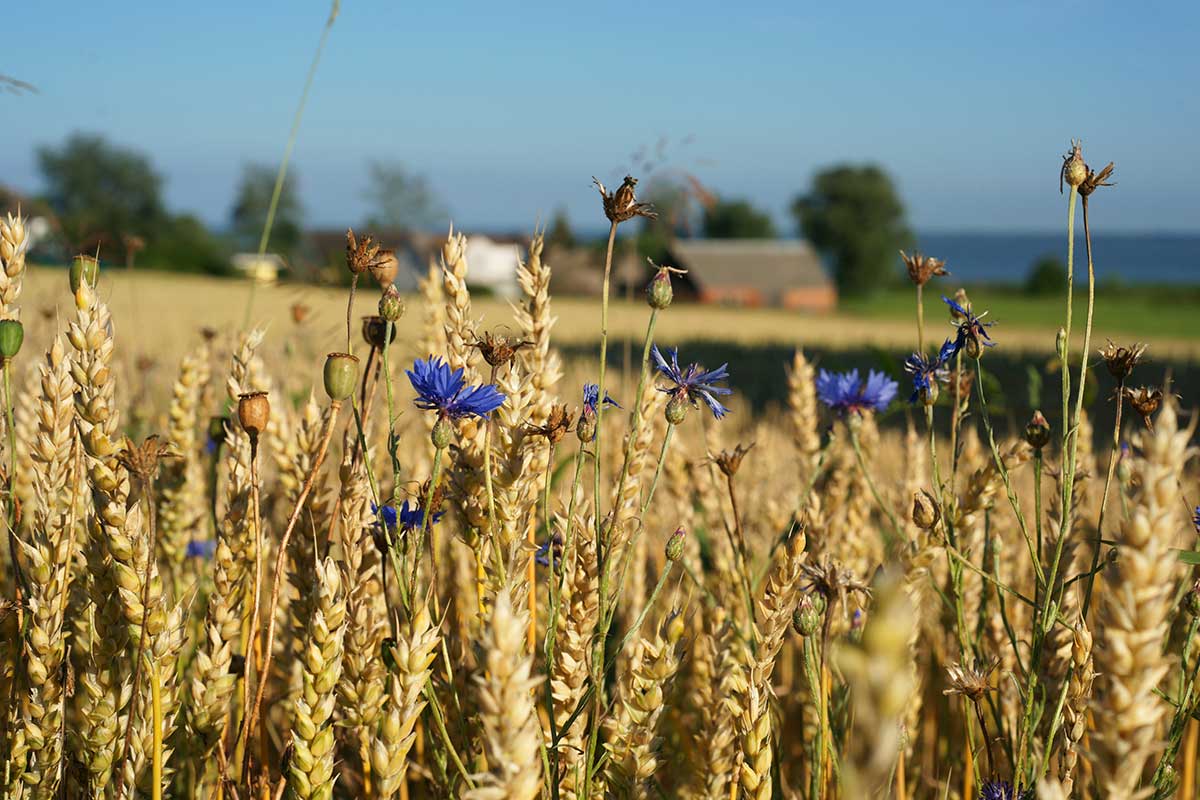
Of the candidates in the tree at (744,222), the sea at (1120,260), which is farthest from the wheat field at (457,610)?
the sea at (1120,260)

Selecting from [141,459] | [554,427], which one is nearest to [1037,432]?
[554,427]

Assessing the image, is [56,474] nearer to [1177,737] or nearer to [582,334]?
[1177,737]

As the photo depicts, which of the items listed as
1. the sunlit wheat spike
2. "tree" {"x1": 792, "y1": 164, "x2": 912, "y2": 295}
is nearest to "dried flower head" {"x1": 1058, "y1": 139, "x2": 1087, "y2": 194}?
the sunlit wheat spike

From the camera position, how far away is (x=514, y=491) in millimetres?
1209

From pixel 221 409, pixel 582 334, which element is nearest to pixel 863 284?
pixel 582 334

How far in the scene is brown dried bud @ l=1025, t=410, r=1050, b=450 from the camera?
1426 mm

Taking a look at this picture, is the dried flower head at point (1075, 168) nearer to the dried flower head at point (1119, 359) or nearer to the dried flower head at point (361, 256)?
the dried flower head at point (1119, 359)

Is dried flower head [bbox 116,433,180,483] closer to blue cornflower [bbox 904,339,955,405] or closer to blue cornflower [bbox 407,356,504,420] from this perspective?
blue cornflower [bbox 407,356,504,420]

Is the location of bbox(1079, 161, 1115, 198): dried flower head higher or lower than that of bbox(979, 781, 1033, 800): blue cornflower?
higher

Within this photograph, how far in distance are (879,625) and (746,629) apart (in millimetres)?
1625

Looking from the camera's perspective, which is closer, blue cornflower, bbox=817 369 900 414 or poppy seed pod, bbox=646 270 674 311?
poppy seed pod, bbox=646 270 674 311

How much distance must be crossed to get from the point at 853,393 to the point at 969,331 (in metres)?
0.53

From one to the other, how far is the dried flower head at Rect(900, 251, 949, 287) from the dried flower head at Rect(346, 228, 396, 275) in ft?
2.79

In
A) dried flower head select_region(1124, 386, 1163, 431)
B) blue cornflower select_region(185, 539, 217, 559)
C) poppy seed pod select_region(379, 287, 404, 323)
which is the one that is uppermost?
poppy seed pod select_region(379, 287, 404, 323)
